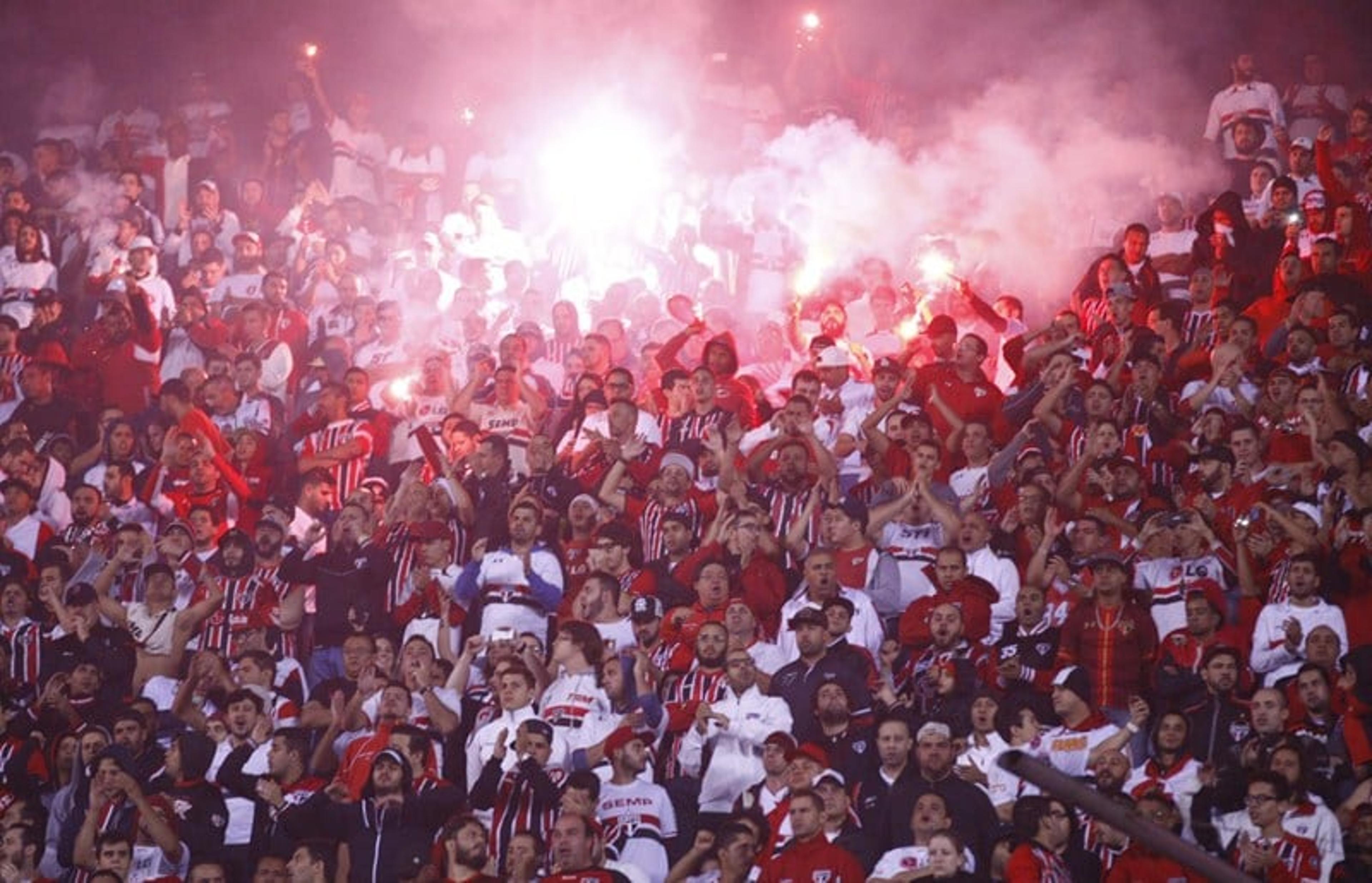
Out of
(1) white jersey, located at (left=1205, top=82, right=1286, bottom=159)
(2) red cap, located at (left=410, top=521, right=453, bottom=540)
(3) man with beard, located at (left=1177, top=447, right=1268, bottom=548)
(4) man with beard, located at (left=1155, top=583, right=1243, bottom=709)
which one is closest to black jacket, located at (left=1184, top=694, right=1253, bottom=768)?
(4) man with beard, located at (left=1155, top=583, right=1243, bottom=709)

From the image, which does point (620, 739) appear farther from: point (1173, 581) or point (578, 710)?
point (1173, 581)

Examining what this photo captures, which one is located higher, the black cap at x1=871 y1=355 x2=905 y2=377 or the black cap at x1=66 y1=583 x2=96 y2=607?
the black cap at x1=871 y1=355 x2=905 y2=377

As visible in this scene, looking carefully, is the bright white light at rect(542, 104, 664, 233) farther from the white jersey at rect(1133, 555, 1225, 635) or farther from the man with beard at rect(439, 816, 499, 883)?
the man with beard at rect(439, 816, 499, 883)

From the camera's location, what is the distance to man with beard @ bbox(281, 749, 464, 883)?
1013 centimetres

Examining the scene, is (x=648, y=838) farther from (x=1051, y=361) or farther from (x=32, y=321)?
(x=32, y=321)

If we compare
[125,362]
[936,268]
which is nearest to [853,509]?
[936,268]

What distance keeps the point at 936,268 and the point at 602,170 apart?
163 inches

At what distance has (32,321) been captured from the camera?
15516 mm

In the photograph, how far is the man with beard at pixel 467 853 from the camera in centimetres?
966

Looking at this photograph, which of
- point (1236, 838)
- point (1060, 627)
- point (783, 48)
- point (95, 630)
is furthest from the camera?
point (783, 48)

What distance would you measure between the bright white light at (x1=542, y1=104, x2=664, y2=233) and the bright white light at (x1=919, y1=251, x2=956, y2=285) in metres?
3.17

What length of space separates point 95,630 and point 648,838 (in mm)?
4061

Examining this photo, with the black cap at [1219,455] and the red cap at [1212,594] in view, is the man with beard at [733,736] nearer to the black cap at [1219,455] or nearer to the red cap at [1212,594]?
the red cap at [1212,594]

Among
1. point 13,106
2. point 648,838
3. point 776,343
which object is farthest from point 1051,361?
point 13,106
